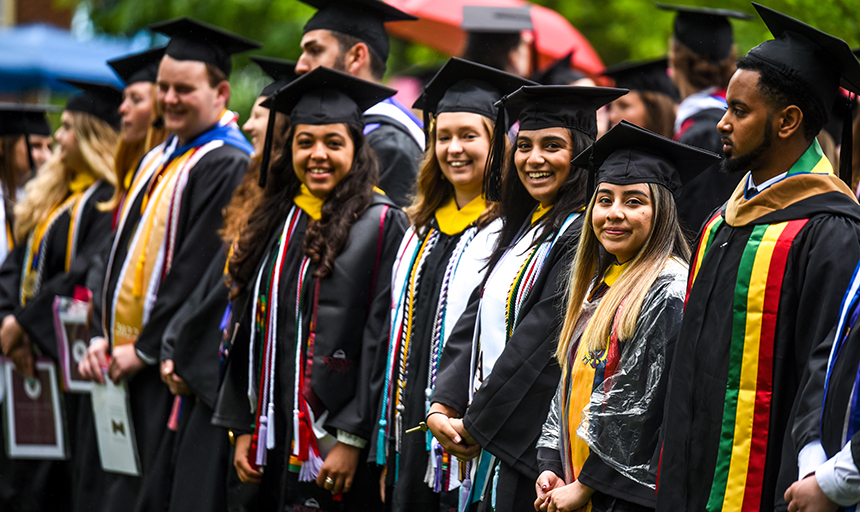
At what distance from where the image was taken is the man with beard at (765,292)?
2703 mm

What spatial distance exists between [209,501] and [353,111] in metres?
2.15

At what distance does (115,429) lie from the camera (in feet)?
18.4

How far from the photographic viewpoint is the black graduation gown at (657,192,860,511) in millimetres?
2660

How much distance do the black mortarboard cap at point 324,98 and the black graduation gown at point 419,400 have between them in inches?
35.0

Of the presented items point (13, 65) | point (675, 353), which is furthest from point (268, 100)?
Result: point (13, 65)

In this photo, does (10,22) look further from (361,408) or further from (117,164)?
(361,408)

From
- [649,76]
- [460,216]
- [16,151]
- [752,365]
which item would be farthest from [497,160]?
[16,151]

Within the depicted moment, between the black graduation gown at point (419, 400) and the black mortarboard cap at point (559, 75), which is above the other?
the black mortarboard cap at point (559, 75)

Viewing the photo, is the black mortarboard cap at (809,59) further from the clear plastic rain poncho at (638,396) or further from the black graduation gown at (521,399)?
the black graduation gown at (521,399)

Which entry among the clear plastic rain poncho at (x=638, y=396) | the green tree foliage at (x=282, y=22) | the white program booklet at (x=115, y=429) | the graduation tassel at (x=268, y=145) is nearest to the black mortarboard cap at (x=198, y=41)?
the graduation tassel at (x=268, y=145)

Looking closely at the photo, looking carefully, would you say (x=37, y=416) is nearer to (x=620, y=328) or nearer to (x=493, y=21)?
(x=493, y=21)

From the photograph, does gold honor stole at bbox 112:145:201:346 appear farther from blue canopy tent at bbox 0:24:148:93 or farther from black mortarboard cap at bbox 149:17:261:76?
blue canopy tent at bbox 0:24:148:93

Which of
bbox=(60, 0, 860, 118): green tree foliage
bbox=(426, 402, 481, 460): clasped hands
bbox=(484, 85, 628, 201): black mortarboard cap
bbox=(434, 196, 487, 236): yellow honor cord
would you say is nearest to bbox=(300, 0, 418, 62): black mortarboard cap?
bbox=(434, 196, 487, 236): yellow honor cord

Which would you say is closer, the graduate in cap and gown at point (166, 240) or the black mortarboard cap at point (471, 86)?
the black mortarboard cap at point (471, 86)
